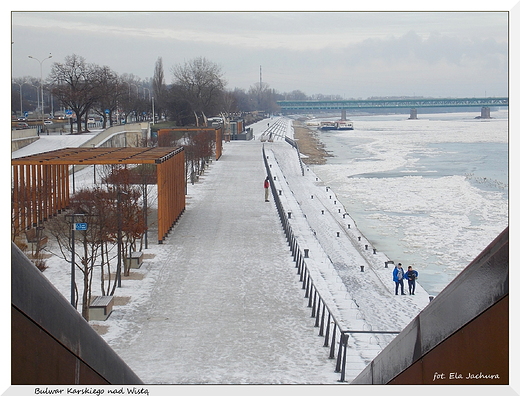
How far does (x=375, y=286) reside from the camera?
16.2 metres

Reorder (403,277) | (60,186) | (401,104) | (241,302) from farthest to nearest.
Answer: (401,104), (60,186), (403,277), (241,302)

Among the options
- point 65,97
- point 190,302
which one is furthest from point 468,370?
point 65,97

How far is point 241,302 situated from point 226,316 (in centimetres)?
91

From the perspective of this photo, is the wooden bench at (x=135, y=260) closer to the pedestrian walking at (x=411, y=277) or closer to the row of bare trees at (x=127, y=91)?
the pedestrian walking at (x=411, y=277)

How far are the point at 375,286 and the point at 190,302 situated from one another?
222 inches

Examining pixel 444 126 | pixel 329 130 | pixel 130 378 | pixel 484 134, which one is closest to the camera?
pixel 130 378

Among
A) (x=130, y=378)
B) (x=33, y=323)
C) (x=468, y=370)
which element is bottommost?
(x=130, y=378)

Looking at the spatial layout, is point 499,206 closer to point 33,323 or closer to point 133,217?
point 133,217

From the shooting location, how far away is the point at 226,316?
1145 centimetres

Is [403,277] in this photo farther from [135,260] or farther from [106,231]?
[106,231]

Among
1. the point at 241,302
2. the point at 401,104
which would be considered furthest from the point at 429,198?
the point at 401,104

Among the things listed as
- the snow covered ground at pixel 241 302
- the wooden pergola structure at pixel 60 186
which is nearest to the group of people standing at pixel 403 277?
the snow covered ground at pixel 241 302

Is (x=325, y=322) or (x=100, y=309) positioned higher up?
(x=100, y=309)

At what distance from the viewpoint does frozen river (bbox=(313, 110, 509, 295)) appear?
20.4 metres
